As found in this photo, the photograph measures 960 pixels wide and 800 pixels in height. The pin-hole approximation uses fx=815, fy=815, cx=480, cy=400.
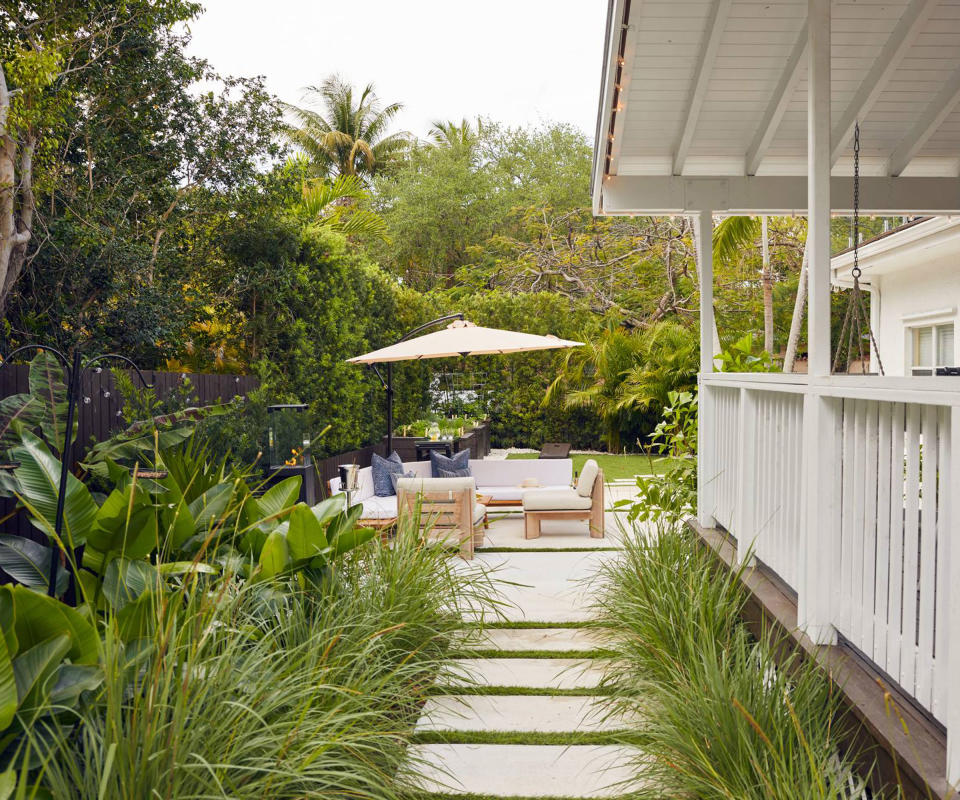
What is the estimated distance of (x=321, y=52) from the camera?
37.8m

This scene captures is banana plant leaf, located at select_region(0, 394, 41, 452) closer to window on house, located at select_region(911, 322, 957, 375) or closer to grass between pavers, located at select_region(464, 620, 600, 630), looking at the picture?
grass between pavers, located at select_region(464, 620, 600, 630)

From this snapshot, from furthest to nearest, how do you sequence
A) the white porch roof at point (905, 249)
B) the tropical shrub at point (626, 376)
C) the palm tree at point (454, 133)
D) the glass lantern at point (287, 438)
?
1. the palm tree at point (454, 133)
2. the tropical shrub at point (626, 376)
3. the white porch roof at point (905, 249)
4. the glass lantern at point (287, 438)

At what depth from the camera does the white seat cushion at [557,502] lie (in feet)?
27.3

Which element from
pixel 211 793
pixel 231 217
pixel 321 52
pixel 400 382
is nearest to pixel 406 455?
pixel 400 382

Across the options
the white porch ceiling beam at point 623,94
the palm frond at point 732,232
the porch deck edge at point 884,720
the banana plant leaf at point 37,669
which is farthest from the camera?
the palm frond at point 732,232

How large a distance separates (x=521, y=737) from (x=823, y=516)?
1668mm

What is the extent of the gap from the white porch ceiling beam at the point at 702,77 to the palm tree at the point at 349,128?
24.4m

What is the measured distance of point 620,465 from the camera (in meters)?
14.7

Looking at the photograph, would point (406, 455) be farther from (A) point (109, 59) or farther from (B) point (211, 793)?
(B) point (211, 793)

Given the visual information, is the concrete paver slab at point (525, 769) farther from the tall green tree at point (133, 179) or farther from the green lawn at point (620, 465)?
the green lawn at point (620, 465)

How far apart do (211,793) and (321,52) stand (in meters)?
40.1

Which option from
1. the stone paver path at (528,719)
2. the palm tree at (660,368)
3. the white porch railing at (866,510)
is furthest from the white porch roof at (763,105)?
the palm tree at (660,368)

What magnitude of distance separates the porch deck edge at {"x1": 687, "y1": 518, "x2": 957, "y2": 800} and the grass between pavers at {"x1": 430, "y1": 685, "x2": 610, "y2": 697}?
1.04m

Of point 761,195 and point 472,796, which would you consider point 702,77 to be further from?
point 472,796
